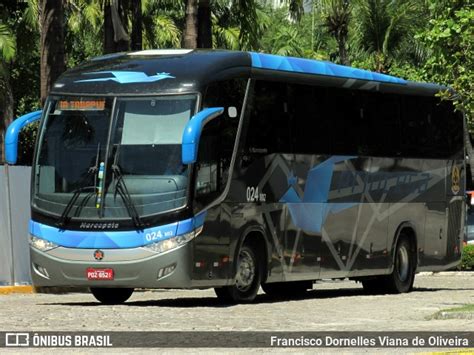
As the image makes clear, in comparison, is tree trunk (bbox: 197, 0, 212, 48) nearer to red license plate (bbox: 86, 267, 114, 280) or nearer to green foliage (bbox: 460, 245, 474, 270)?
red license plate (bbox: 86, 267, 114, 280)

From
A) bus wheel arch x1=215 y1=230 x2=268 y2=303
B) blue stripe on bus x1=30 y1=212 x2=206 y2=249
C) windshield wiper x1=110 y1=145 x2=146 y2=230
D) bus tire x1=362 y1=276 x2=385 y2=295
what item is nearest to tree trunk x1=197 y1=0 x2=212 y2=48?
Answer: bus tire x1=362 y1=276 x2=385 y2=295

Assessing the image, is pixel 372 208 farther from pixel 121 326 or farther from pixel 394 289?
pixel 121 326

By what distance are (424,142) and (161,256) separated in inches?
361

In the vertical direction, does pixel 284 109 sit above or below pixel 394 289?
above

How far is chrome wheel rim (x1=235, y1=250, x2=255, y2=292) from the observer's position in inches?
818

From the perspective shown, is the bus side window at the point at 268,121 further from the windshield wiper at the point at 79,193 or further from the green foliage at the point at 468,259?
the green foliage at the point at 468,259

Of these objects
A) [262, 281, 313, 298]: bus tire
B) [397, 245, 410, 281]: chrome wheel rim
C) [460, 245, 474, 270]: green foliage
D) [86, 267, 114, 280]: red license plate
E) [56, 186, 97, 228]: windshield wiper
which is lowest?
[460, 245, 474, 270]: green foliage

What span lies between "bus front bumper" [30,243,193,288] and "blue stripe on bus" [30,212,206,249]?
0.07 meters

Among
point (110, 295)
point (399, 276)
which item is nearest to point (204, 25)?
point (399, 276)

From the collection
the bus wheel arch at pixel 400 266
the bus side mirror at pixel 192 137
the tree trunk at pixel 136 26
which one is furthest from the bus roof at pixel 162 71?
the tree trunk at pixel 136 26

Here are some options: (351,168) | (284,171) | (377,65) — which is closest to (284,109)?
(284,171)

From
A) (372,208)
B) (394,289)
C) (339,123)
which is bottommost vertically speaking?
Result: (394,289)

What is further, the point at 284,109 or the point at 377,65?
the point at 377,65

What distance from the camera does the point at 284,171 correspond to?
21875 millimetres
